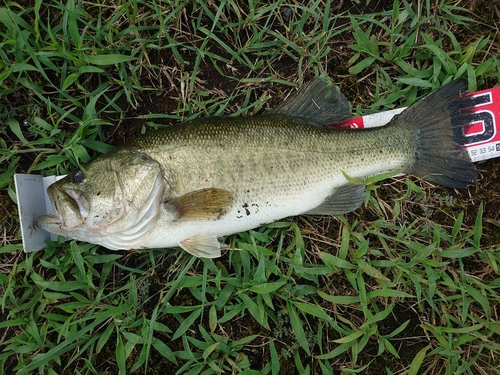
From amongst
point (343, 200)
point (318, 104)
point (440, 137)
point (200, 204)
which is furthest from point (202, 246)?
point (440, 137)

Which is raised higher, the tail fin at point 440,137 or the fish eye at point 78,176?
the fish eye at point 78,176

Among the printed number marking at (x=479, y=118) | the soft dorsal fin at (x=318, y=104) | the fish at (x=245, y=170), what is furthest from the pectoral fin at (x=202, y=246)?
the printed number marking at (x=479, y=118)

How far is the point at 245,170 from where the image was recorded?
2.90 meters

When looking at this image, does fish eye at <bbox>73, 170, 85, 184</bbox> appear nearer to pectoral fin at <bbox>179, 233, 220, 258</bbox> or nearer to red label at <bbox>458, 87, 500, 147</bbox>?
pectoral fin at <bbox>179, 233, 220, 258</bbox>

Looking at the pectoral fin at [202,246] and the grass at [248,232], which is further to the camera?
the grass at [248,232]

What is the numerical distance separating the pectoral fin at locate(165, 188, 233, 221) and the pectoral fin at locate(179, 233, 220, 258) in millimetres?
182

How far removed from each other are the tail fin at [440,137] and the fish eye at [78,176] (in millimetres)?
2462

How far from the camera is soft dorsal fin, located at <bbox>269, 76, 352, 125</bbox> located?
10.3 feet

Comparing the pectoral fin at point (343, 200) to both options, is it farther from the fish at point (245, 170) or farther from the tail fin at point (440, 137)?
the tail fin at point (440, 137)

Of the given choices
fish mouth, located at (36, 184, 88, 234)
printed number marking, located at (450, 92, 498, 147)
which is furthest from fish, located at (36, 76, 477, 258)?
printed number marking, located at (450, 92, 498, 147)

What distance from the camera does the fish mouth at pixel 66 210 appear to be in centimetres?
278

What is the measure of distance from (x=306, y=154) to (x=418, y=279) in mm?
1347

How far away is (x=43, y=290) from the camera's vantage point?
314 cm

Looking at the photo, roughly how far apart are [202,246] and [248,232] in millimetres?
→ 426
